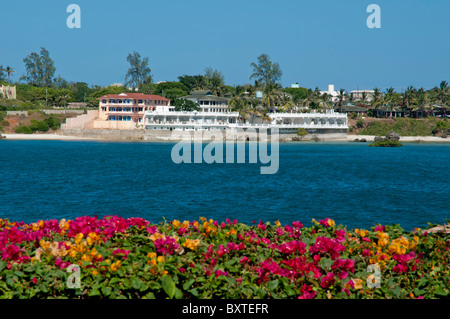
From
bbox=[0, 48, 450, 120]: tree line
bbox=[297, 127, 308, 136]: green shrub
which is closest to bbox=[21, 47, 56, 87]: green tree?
bbox=[0, 48, 450, 120]: tree line

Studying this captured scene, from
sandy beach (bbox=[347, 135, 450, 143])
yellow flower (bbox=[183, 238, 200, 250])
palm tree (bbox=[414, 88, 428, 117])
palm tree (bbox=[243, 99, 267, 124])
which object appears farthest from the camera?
palm tree (bbox=[414, 88, 428, 117])

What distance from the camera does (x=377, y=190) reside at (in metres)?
40.3

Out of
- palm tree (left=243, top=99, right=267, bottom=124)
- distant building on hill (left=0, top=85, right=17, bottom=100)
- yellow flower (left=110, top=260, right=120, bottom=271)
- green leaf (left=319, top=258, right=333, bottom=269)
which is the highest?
distant building on hill (left=0, top=85, right=17, bottom=100)

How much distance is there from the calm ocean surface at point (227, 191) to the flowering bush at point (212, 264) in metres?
15.3

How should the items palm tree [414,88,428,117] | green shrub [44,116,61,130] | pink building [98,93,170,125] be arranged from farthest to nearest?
palm tree [414,88,428,117]
green shrub [44,116,61,130]
pink building [98,93,170,125]

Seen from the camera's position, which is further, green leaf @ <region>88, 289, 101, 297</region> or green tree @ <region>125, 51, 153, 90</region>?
green tree @ <region>125, 51, 153, 90</region>

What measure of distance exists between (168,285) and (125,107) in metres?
110

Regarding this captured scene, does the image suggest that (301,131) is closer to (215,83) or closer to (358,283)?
(215,83)

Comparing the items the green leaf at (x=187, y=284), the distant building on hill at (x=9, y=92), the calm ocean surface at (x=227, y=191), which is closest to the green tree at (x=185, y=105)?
the calm ocean surface at (x=227, y=191)

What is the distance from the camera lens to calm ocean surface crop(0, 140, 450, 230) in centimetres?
2820

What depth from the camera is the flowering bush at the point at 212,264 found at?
809 cm

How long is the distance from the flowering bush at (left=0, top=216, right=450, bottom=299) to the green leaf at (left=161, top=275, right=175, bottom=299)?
0.02 meters

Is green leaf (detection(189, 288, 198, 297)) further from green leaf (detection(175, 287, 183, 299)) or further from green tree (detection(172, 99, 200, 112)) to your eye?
green tree (detection(172, 99, 200, 112))
